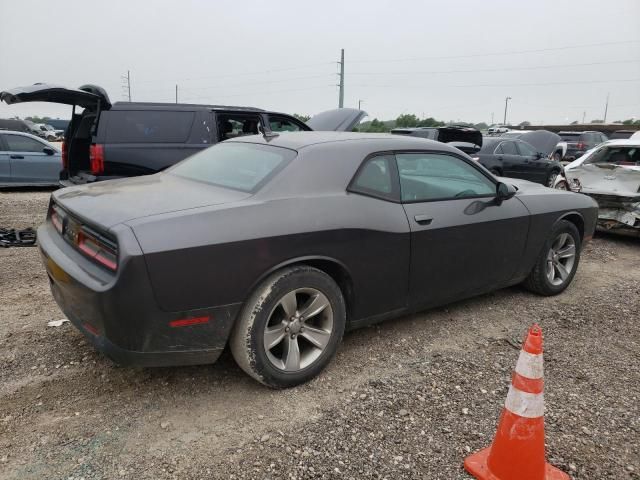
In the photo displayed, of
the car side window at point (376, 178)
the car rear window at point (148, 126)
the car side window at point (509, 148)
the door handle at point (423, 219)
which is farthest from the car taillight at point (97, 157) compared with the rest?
the car side window at point (509, 148)

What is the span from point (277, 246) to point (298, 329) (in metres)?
0.53

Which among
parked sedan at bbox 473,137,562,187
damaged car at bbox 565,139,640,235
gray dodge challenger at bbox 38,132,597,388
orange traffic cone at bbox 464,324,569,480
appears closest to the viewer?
orange traffic cone at bbox 464,324,569,480

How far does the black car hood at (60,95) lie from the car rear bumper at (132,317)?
12.5ft

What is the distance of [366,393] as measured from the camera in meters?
2.89

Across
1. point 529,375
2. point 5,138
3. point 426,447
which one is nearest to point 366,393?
point 426,447

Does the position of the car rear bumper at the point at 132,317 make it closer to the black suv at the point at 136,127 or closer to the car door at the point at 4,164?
the black suv at the point at 136,127

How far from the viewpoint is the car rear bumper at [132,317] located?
7.50ft

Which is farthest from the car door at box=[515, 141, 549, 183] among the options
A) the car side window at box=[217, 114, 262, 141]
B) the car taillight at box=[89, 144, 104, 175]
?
the car taillight at box=[89, 144, 104, 175]

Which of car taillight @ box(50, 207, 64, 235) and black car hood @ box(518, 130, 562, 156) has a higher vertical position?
black car hood @ box(518, 130, 562, 156)

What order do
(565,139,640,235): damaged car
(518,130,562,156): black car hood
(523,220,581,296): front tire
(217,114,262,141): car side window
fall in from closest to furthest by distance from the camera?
(523,220,581,296): front tire → (565,139,640,235): damaged car → (217,114,262,141): car side window → (518,130,562,156): black car hood

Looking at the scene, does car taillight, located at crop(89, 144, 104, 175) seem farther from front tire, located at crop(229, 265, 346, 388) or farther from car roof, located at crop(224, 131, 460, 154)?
front tire, located at crop(229, 265, 346, 388)

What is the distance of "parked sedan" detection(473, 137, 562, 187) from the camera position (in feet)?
37.2

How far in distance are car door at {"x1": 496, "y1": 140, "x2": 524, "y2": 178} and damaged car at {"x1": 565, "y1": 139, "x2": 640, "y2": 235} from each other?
3867mm

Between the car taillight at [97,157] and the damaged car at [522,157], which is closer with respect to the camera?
the car taillight at [97,157]
